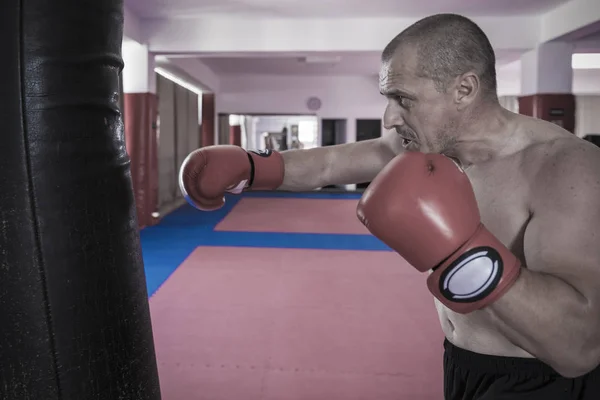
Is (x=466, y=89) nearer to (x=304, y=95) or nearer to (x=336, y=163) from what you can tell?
(x=336, y=163)

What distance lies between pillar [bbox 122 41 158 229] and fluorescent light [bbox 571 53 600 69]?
6.67 m

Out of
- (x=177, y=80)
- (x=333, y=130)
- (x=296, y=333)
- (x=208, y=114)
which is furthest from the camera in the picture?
(x=333, y=130)

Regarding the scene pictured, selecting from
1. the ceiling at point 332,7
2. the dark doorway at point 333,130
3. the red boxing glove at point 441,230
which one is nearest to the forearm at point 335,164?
the red boxing glove at point 441,230

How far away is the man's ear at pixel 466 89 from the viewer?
3.44ft

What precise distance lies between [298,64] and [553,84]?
4826 millimetres

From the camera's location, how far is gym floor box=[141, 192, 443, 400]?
2.24m

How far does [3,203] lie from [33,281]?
0.38 feet

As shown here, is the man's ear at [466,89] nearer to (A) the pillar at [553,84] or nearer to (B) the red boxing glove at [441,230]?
(B) the red boxing glove at [441,230]

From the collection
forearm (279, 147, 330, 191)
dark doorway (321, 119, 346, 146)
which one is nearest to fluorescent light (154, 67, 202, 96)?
dark doorway (321, 119, 346, 146)

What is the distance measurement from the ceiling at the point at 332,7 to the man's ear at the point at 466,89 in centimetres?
466

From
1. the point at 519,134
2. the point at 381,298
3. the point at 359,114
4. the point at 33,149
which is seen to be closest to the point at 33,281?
the point at 33,149

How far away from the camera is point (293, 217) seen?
7418 mm

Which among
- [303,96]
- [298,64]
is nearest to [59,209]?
[298,64]

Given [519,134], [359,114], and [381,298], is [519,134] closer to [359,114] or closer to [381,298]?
[381,298]
